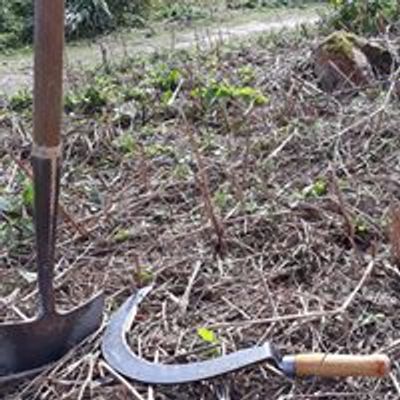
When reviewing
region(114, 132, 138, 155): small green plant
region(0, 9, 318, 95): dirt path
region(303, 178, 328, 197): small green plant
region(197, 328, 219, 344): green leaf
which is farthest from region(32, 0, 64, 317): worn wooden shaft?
region(0, 9, 318, 95): dirt path

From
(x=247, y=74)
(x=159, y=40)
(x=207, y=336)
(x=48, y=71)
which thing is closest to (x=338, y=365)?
(x=207, y=336)

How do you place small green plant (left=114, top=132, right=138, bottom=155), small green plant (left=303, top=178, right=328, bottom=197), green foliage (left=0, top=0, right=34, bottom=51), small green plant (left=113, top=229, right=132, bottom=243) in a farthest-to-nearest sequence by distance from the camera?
green foliage (left=0, top=0, right=34, bottom=51)
small green plant (left=114, top=132, right=138, bottom=155)
small green plant (left=303, top=178, right=328, bottom=197)
small green plant (left=113, top=229, right=132, bottom=243)

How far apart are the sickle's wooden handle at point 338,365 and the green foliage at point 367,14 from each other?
2.81 metres

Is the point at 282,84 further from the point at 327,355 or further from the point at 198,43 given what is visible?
the point at 327,355

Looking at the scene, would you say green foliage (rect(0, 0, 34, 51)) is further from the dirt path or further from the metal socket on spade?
the metal socket on spade

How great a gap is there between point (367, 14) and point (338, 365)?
9.87 ft

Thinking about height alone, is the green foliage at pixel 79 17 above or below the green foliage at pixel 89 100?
below

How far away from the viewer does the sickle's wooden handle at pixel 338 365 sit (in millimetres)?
1915

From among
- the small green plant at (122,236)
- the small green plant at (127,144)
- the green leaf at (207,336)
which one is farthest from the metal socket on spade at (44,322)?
the small green plant at (127,144)

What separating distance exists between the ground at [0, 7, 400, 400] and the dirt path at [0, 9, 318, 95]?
135cm

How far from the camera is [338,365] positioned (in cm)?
193

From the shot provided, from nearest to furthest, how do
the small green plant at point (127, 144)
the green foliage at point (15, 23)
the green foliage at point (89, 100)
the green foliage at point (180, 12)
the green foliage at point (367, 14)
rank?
the small green plant at point (127, 144) < the green foliage at point (89, 100) < the green foliage at point (367, 14) < the green foliage at point (15, 23) < the green foliage at point (180, 12)

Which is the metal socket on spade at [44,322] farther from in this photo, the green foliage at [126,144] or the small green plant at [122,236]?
the green foliage at [126,144]

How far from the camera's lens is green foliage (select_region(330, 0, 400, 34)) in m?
4.55
